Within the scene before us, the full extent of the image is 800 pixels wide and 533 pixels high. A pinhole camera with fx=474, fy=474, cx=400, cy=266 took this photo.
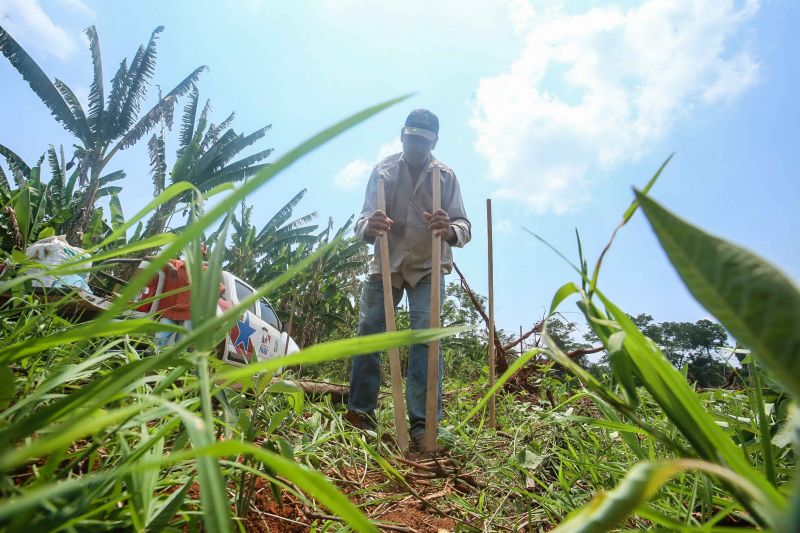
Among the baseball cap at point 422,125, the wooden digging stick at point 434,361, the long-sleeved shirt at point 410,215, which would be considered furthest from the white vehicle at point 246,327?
the wooden digging stick at point 434,361

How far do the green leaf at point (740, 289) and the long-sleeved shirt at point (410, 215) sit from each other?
2.50m

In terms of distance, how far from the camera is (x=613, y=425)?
0.74 metres

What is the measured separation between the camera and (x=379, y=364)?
2.83 metres

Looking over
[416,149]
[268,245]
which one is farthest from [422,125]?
[268,245]

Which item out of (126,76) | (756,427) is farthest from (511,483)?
(126,76)

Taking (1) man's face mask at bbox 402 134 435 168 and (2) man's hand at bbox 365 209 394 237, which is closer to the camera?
(2) man's hand at bbox 365 209 394 237

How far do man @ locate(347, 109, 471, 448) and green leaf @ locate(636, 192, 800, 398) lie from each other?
2.34 metres

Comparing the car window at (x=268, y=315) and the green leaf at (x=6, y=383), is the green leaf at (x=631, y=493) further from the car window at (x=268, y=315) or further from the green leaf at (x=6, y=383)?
the car window at (x=268, y=315)

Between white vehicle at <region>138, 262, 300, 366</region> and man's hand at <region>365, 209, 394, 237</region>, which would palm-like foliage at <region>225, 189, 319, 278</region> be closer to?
white vehicle at <region>138, 262, 300, 366</region>

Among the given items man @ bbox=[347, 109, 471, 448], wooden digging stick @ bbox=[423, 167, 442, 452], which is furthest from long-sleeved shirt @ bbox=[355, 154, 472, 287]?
wooden digging stick @ bbox=[423, 167, 442, 452]

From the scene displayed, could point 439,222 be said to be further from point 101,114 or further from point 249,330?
point 101,114

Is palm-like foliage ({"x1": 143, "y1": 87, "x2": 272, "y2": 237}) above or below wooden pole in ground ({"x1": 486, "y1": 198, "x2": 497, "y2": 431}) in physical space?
above

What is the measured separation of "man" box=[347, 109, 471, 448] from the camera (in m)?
2.67

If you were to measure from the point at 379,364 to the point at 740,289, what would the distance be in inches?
104
